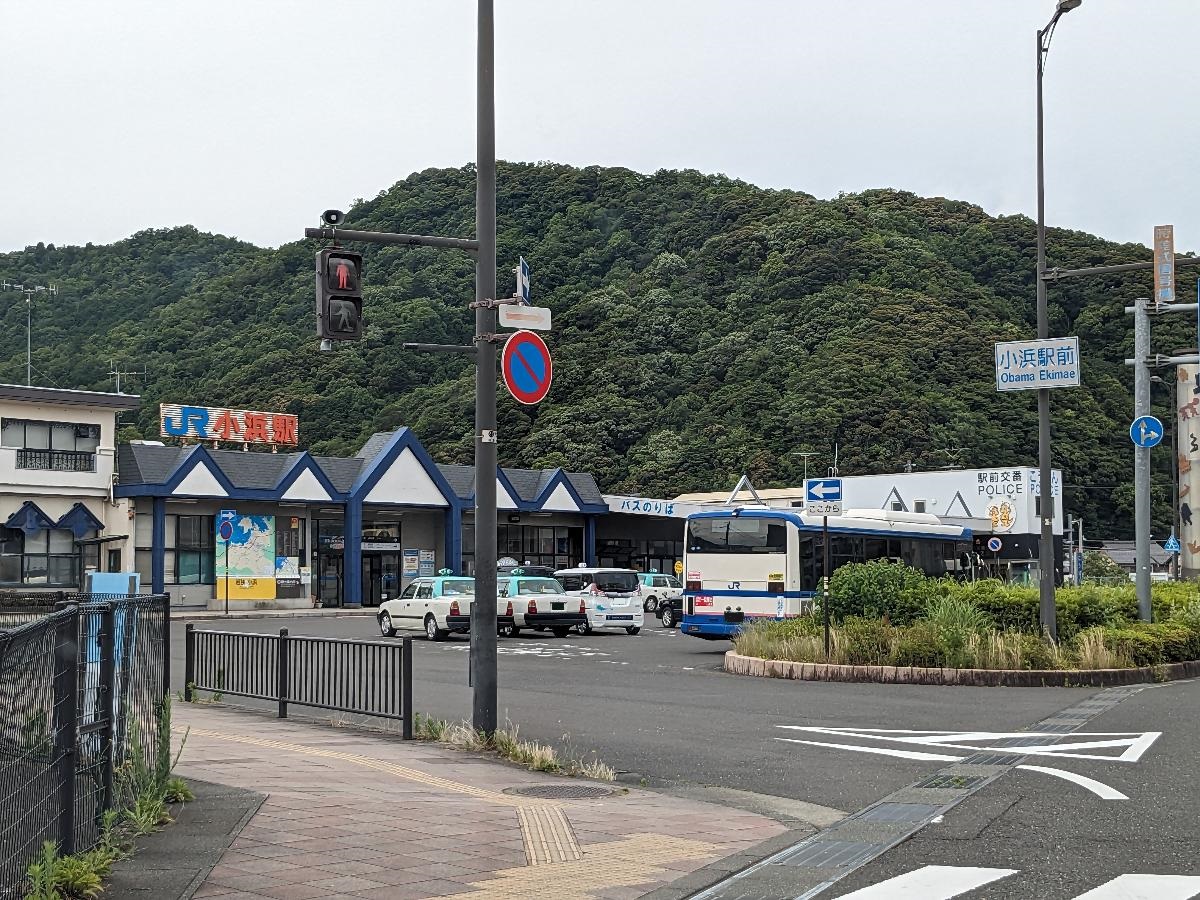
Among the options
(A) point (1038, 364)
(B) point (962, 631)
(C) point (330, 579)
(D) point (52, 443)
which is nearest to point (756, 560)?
(B) point (962, 631)

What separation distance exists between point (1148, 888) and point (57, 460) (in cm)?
5021

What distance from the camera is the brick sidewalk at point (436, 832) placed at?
7.23m

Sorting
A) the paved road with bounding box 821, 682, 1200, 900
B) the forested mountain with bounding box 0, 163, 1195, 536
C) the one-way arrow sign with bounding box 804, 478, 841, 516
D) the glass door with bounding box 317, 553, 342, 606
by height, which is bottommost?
the glass door with bounding box 317, 553, 342, 606

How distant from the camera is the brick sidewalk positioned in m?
7.23

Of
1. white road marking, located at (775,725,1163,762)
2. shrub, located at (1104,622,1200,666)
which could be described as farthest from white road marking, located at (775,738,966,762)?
shrub, located at (1104,622,1200,666)

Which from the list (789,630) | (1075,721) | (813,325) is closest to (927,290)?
(813,325)

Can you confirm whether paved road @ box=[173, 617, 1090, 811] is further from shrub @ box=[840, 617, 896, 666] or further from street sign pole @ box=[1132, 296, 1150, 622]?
street sign pole @ box=[1132, 296, 1150, 622]

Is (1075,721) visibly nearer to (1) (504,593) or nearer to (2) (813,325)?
(1) (504,593)

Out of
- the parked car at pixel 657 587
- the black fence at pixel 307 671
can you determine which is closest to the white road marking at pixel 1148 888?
the black fence at pixel 307 671

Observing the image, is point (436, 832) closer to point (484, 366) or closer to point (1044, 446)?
point (484, 366)

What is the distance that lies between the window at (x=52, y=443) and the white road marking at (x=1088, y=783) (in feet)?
153

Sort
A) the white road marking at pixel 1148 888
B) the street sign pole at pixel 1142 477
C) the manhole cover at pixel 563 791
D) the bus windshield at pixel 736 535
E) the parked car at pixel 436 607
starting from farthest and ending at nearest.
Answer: the parked car at pixel 436 607, the bus windshield at pixel 736 535, the street sign pole at pixel 1142 477, the manhole cover at pixel 563 791, the white road marking at pixel 1148 888

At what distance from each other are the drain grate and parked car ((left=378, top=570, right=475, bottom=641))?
883 inches

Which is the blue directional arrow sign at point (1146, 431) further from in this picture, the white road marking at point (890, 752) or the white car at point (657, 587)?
the white car at point (657, 587)
